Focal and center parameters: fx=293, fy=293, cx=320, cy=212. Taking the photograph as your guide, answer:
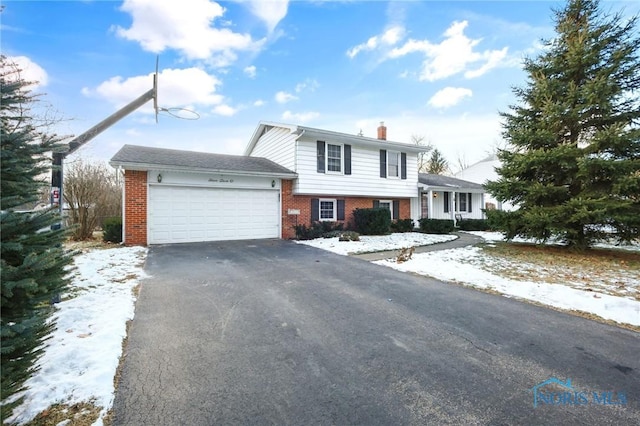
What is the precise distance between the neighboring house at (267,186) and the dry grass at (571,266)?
6.36 metres

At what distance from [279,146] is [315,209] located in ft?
12.0

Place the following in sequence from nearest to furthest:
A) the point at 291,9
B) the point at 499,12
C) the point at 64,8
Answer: the point at 64,8 < the point at 499,12 < the point at 291,9

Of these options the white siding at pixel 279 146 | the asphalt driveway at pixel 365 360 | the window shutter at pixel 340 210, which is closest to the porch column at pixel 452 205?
the window shutter at pixel 340 210

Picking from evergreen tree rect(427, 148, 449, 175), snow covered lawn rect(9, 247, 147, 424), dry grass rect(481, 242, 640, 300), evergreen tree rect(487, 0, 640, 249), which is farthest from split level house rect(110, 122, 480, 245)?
evergreen tree rect(427, 148, 449, 175)

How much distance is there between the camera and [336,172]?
545 inches

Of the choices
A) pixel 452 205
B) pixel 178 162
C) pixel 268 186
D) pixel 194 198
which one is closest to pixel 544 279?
pixel 268 186

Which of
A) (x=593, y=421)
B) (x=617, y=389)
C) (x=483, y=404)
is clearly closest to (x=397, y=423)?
(x=483, y=404)

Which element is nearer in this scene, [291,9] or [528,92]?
[291,9]

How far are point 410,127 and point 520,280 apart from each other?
3094cm

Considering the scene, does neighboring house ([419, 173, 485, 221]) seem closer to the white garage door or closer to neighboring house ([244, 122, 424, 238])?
neighboring house ([244, 122, 424, 238])

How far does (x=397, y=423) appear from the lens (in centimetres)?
204

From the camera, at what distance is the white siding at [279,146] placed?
13.3 m

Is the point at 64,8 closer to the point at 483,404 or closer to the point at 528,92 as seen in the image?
the point at 483,404

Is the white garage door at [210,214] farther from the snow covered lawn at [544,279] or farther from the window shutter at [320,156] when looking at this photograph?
the snow covered lawn at [544,279]
